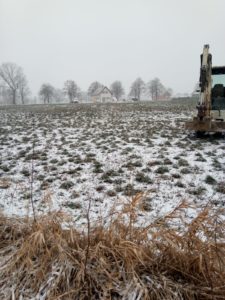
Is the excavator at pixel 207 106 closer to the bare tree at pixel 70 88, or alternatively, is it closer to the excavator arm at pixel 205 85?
the excavator arm at pixel 205 85

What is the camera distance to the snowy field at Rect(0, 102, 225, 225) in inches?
181

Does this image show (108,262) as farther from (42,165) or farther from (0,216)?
(42,165)

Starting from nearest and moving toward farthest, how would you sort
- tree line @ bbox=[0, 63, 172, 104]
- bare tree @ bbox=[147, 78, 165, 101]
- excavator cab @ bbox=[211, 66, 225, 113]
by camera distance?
excavator cab @ bbox=[211, 66, 225, 113], tree line @ bbox=[0, 63, 172, 104], bare tree @ bbox=[147, 78, 165, 101]

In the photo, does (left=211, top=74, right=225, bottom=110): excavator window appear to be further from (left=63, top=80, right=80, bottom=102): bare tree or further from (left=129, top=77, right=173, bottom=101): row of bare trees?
(left=129, top=77, right=173, bottom=101): row of bare trees

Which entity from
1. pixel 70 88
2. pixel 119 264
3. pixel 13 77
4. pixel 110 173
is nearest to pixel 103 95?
pixel 70 88

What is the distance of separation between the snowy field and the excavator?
51cm

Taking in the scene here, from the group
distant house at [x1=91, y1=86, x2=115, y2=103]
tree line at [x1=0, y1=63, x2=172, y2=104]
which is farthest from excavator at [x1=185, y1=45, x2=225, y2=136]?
distant house at [x1=91, y1=86, x2=115, y2=103]

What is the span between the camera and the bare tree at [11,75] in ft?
235

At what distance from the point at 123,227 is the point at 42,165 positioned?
485cm

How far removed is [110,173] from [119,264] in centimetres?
393

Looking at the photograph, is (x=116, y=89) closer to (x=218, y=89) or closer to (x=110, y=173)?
(x=218, y=89)

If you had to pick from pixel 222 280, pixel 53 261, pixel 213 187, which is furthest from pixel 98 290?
pixel 213 187

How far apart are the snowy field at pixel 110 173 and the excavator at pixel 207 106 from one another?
512 millimetres

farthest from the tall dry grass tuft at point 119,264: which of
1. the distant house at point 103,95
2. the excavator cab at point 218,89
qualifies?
the distant house at point 103,95
